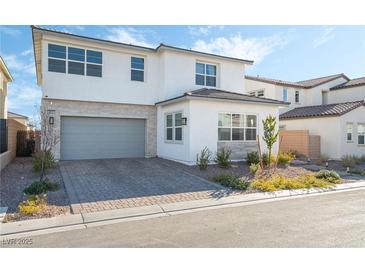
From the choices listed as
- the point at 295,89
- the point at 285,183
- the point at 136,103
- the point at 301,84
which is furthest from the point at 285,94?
the point at 285,183

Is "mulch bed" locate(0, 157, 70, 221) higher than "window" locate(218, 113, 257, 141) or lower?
lower

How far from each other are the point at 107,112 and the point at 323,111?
15.4 meters

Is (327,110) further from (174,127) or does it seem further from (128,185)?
(128,185)

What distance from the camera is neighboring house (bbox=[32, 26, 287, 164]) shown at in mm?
13812

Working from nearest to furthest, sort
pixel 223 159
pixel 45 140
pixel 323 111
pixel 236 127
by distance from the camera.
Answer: pixel 45 140 → pixel 223 159 → pixel 236 127 → pixel 323 111

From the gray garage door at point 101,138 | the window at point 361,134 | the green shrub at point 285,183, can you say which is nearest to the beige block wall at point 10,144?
the gray garage door at point 101,138

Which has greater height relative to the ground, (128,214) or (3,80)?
(3,80)

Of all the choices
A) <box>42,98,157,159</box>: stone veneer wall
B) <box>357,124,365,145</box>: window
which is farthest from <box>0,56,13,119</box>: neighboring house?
<box>357,124,365,145</box>: window

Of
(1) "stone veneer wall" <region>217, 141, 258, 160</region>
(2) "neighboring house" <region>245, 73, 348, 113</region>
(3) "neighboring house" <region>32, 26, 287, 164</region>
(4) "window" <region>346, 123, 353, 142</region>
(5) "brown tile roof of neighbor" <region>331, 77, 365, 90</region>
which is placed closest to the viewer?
(3) "neighboring house" <region>32, 26, 287, 164</region>

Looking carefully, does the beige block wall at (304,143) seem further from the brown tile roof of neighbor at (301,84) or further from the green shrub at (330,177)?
the green shrub at (330,177)

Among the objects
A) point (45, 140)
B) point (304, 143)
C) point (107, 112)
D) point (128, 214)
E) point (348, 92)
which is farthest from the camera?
point (348, 92)

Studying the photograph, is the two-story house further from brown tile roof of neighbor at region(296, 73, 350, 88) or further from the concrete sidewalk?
the concrete sidewalk

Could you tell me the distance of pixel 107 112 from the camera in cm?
1531

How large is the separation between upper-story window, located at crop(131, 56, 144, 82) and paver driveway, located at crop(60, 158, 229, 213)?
18.3 feet
